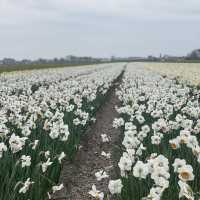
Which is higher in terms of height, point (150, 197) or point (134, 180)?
point (150, 197)

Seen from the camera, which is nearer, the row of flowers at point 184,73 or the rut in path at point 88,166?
the rut in path at point 88,166

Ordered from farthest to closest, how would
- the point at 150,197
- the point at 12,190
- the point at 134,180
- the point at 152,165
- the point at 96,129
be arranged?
the point at 96,129 → the point at 134,180 → the point at 12,190 → the point at 152,165 → the point at 150,197

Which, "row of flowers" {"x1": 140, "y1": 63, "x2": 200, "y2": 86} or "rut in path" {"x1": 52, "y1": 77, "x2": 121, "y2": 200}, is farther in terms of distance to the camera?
"row of flowers" {"x1": 140, "y1": 63, "x2": 200, "y2": 86}

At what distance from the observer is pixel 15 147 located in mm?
5688

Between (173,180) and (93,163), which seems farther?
(93,163)

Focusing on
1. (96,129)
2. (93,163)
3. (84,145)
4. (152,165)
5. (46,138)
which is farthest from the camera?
(96,129)

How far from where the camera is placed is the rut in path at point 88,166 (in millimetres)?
7198

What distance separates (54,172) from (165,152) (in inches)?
61.5

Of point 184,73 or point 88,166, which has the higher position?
point 88,166

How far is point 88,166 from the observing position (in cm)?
874

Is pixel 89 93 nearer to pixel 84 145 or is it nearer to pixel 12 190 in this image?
pixel 84 145

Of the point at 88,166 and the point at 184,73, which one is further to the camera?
the point at 184,73

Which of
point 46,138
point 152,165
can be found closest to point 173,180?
point 152,165

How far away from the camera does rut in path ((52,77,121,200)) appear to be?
7.20 metres
